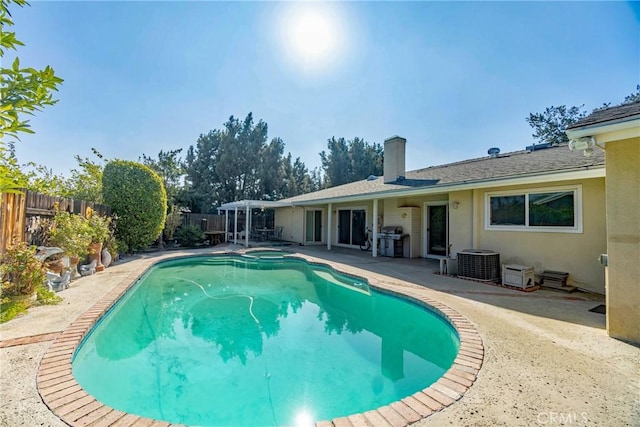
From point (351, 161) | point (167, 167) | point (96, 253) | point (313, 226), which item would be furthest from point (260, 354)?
point (351, 161)

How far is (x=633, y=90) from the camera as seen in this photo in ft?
68.1

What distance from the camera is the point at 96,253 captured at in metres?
8.37

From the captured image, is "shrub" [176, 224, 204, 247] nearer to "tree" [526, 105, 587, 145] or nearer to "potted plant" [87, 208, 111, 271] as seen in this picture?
"potted plant" [87, 208, 111, 271]

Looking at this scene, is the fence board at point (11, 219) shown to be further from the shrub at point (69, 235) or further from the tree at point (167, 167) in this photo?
the tree at point (167, 167)

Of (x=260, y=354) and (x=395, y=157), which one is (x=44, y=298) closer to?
(x=260, y=354)

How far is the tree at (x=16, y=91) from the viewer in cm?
259

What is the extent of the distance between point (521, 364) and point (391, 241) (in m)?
8.92

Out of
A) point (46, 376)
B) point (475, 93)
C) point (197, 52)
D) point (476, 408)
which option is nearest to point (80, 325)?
point (46, 376)

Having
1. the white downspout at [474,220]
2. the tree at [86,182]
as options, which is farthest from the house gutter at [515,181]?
the tree at [86,182]

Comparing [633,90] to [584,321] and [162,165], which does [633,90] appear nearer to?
[584,321]

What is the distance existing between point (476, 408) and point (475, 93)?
12.1 meters

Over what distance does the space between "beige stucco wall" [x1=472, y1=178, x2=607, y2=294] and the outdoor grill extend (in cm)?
402

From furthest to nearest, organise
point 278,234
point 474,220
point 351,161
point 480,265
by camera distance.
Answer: point 351,161, point 278,234, point 474,220, point 480,265

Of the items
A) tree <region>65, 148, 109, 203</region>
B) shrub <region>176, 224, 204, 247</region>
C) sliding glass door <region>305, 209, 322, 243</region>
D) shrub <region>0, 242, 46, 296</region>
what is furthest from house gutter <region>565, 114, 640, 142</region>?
shrub <region>176, 224, 204, 247</region>
